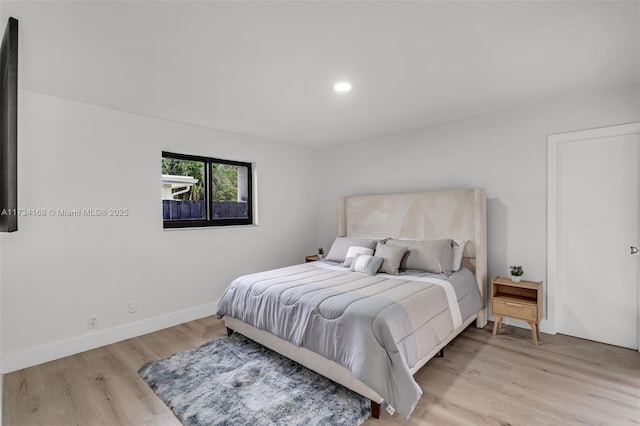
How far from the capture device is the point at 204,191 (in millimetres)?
4035

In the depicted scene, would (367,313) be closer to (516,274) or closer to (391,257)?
(391,257)

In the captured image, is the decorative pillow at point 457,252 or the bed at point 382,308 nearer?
the bed at point 382,308

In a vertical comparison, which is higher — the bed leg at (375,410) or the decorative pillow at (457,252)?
the decorative pillow at (457,252)

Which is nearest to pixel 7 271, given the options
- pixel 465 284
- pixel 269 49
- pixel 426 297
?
pixel 269 49

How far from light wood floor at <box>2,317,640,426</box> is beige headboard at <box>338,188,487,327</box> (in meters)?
0.81

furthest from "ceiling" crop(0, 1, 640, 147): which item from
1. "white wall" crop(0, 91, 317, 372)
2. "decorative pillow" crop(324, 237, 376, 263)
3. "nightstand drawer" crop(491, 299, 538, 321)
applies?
"nightstand drawer" crop(491, 299, 538, 321)

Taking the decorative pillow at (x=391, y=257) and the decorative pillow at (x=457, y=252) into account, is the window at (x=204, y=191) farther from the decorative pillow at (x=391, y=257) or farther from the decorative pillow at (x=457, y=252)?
the decorative pillow at (x=457, y=252)

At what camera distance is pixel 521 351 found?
281 cm

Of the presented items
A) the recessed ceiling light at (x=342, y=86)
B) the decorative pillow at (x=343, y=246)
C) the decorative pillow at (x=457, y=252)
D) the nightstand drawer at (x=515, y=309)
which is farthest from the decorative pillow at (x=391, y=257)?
the recessed ceiling light at (x=342, y=86)

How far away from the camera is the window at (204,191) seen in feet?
12.3

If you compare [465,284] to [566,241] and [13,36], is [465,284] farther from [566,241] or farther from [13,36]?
[13,36]

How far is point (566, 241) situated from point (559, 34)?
6.88ft

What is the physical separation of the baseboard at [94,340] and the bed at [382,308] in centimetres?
82

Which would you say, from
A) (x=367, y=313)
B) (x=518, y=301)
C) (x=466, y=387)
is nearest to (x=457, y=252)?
(x=518, y=301)
